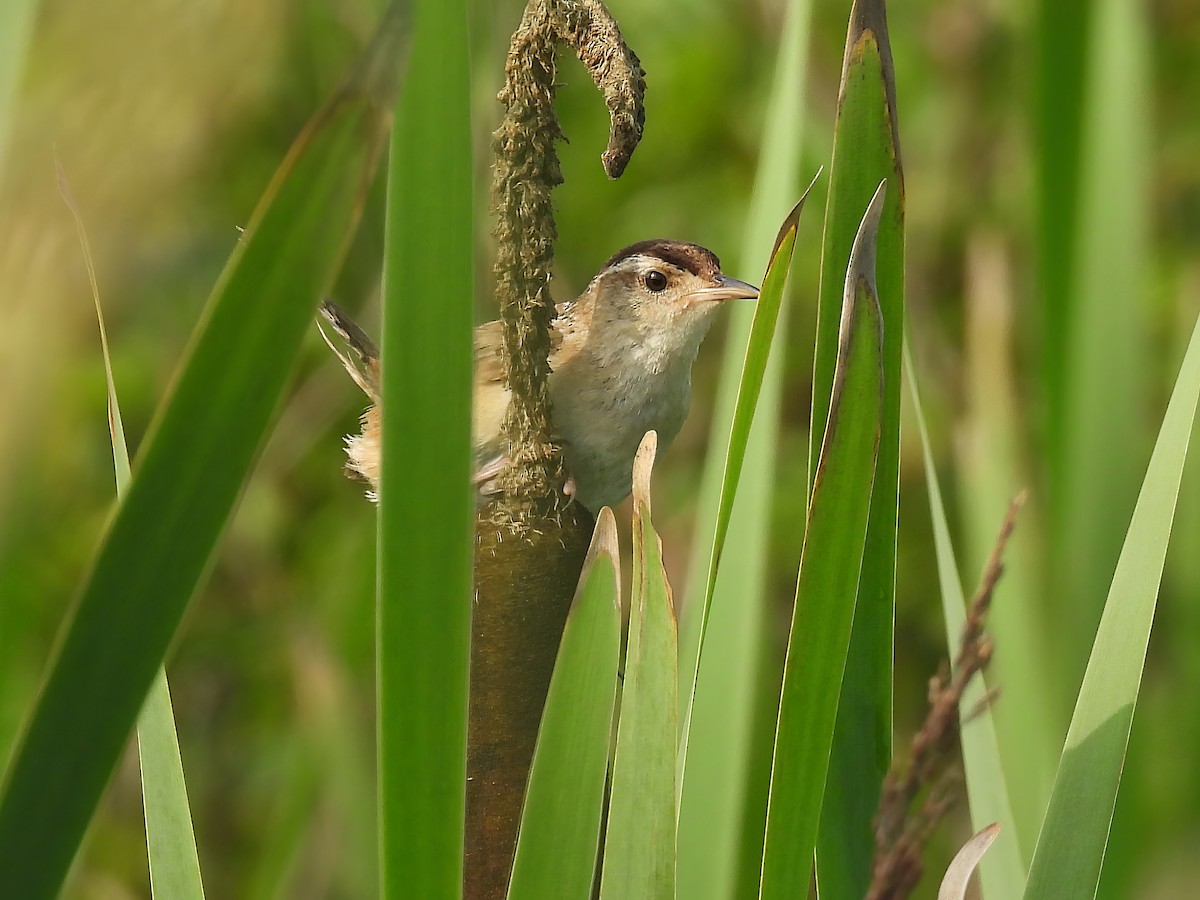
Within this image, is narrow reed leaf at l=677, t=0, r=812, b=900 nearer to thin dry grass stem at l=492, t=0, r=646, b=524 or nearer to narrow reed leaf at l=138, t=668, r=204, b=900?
thin dry grass stem at l=492, t=0, r=646, b=524

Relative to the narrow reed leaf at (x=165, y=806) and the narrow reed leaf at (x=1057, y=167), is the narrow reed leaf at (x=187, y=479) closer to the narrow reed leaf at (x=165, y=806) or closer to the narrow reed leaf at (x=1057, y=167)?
the narrow reed leaf at (x=165, y=806)

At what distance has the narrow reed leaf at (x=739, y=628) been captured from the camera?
0.70 metres

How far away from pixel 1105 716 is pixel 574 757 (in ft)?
0.96

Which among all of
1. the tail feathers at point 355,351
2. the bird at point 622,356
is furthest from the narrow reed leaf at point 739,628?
Answer: the bird at point 622,356

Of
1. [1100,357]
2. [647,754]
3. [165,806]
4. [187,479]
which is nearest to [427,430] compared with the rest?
[187,479]

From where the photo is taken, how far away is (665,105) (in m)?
2.74

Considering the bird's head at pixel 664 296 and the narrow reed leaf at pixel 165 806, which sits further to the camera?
the bird's head at pixel 664 296

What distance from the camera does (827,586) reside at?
0.65 metres

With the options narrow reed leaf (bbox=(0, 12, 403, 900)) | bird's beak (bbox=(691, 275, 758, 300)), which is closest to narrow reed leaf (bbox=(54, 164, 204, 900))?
narrow reed leaf (bbox=(0, 12, 403, 900))

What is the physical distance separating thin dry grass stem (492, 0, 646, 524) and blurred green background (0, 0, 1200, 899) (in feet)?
0.91

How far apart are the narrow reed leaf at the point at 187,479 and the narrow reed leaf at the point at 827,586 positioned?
0.27m

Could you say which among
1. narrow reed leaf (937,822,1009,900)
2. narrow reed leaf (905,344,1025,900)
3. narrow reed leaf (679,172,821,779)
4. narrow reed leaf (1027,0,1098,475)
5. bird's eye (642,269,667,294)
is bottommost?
narrow reed leaf (937,822,1009,900)

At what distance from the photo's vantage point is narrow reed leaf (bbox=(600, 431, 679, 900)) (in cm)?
63

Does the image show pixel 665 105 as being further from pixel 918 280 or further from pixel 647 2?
pixel 918 280
